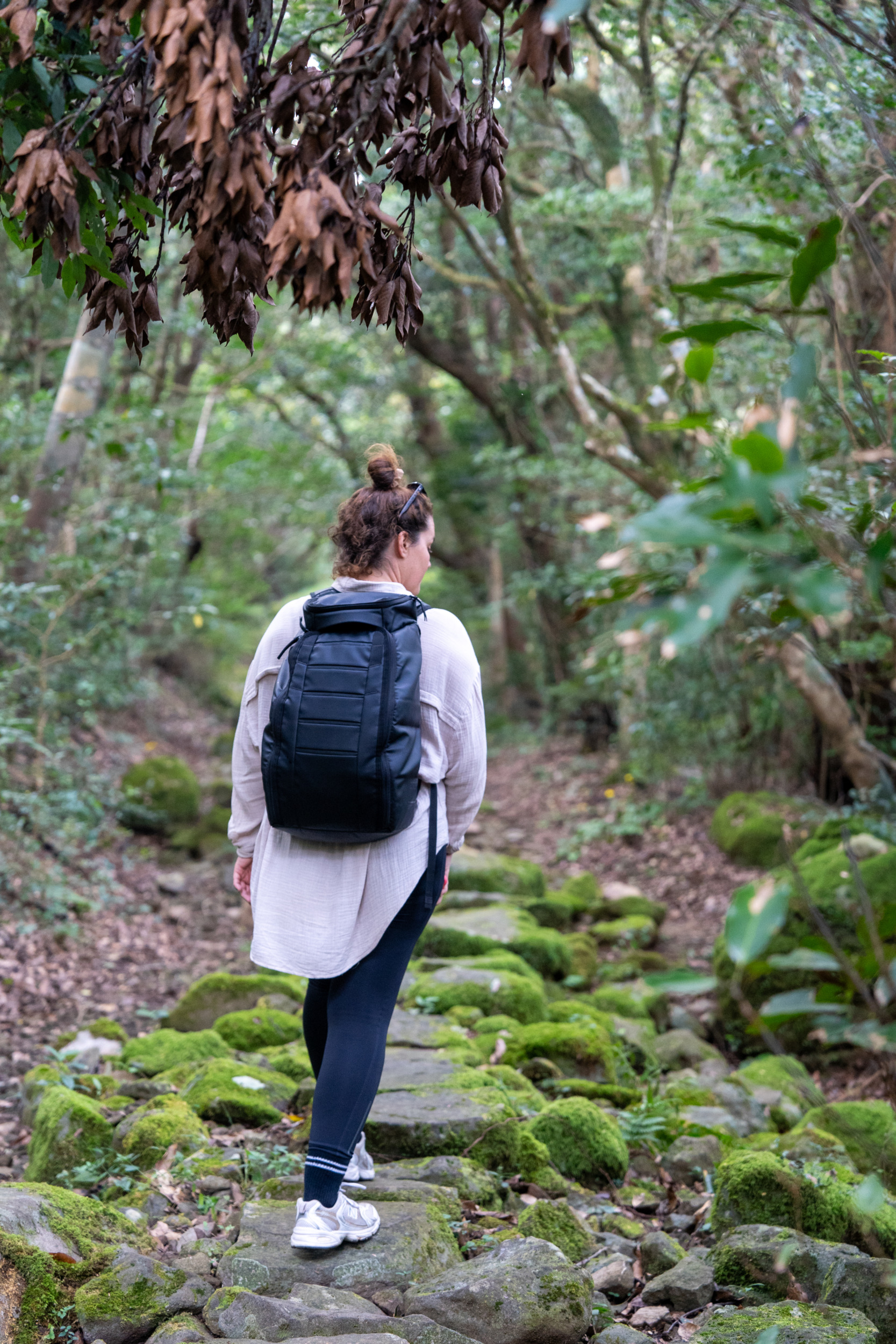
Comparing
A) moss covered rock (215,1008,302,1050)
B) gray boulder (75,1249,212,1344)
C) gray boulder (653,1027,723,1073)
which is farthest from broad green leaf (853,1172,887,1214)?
gray boulder (653,1027,723,1073)

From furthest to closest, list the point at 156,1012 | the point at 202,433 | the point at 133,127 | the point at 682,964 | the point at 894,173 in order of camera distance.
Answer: the point at 202,433
the point at 682,964
the point at 156,1012
the point at 894,173
the point at 133,127

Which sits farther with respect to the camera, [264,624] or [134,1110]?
[264,624]

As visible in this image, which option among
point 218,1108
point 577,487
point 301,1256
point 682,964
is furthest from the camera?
point 577,487

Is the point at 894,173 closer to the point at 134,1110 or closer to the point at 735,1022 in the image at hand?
the point at 134,1110

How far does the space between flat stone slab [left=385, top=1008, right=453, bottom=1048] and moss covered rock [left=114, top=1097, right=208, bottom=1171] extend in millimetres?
978

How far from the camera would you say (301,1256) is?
2.60 m

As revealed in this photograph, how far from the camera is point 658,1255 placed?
296 cm

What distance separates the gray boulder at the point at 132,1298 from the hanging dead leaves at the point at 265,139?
214cm

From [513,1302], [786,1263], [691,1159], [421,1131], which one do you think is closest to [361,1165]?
[421,1131]

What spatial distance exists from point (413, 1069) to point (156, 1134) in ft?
3.19

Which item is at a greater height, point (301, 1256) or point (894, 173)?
point (894, 173)

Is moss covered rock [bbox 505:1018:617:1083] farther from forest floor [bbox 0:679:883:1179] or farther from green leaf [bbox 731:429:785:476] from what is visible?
green leaf [bbox 731:429:785:476]

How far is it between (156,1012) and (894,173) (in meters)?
4.88

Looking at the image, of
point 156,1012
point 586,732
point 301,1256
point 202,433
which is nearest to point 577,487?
point 586,732
